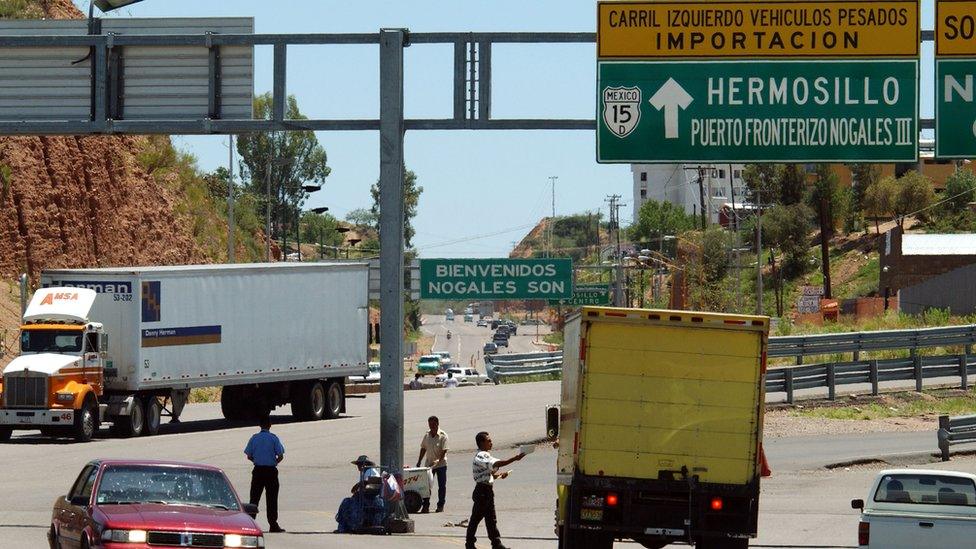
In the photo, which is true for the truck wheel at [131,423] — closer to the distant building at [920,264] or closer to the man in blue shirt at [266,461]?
the man in blue shirt at [266,461]

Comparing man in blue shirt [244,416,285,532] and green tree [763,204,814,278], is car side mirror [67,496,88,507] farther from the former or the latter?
green tree [763,204,814,278]

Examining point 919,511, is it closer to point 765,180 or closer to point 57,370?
point 57,370

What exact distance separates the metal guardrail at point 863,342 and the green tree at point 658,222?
11621 cm

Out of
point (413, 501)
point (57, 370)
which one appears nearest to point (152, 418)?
point (57, 370)

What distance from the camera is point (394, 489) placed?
20781mm

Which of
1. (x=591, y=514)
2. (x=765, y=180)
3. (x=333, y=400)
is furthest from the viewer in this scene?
(x=765, y=180)

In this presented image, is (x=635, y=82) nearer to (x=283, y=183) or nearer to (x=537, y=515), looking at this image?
(x=537, y=515)

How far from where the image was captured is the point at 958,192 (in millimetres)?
120188

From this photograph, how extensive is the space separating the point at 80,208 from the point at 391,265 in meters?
40.8

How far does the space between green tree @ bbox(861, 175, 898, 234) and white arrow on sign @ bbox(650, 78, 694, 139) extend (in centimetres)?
10484

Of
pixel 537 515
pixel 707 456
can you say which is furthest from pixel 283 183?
pixel 707 456

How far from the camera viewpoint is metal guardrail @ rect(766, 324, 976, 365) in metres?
40.1

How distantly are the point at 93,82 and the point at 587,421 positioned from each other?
10.1m

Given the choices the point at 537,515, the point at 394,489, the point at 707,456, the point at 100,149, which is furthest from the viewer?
the point at 100,149
